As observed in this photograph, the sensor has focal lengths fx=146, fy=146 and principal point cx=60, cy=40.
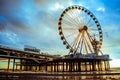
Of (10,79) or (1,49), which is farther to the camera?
(1,49)

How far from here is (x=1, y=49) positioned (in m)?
45.7

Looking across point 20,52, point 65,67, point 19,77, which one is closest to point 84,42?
point 65,67

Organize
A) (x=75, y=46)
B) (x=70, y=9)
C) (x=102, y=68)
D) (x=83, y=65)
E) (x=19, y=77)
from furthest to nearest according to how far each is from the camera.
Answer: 1. (x=102, y=68)
2. (x=83, y=65)
3. (x=70, y=9)
4. (x=75, y=46)
5. (x=19, y=77)

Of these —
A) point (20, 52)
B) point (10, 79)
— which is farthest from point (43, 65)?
point (10, 79)

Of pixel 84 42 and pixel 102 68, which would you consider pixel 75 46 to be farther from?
pixel 102 68

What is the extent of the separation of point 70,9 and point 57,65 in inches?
851

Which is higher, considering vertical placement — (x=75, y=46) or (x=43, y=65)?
(x=75, y=46)

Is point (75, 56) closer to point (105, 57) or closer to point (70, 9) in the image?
point (105, 57)

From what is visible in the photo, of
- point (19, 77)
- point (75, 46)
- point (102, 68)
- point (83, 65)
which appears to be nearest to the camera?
point (19, 77)

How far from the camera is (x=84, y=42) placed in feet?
147

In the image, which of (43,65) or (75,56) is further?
(43,65)

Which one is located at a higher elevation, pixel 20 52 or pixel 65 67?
pixel 20 52

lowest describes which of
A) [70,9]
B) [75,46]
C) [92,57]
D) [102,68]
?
[102,68]

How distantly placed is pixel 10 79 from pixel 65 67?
47.3 m
